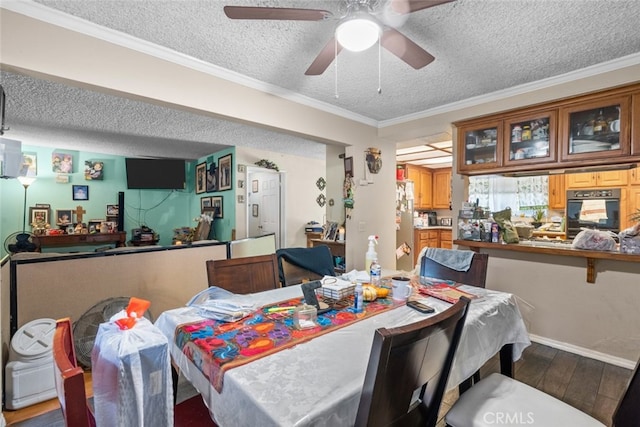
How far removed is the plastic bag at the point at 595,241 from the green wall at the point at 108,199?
14.8 ft

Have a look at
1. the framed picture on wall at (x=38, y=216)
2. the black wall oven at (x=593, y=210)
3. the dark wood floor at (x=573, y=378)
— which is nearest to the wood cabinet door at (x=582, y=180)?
the black wall oven at (x=593, y=210)

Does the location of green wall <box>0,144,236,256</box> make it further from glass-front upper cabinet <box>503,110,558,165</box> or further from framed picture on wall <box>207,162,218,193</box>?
glass-front upper cabinet <box>503,110,558,165</box>

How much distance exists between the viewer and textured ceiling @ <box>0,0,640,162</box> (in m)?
1.69

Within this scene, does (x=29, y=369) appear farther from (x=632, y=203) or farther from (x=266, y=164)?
(x=632, y=203)

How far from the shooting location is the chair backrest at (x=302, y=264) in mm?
2320

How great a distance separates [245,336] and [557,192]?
4.39m

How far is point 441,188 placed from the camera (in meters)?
6.30

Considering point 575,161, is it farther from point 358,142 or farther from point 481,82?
point 358,142

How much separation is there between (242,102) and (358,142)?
5.03ft

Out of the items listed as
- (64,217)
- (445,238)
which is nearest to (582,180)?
(445,238)

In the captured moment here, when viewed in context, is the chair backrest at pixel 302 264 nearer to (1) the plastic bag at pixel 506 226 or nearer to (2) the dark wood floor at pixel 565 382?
(2) the dark wood floor at pixel 565 382

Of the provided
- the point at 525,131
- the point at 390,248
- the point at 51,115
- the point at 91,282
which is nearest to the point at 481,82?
the point at 525,131

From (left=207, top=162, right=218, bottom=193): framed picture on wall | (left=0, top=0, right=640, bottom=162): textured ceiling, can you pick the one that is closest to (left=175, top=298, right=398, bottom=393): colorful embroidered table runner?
(left=0, top=0, right=640, bottom=162): textured ceiling

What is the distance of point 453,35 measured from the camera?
6.34 feet
